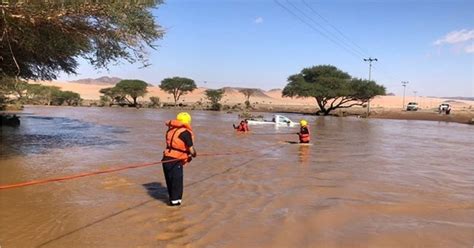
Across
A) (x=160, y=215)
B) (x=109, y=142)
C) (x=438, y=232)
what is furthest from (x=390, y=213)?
(x=109, y=142)

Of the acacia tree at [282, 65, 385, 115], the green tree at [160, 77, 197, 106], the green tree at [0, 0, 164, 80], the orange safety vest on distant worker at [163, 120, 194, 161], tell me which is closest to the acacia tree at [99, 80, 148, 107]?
the green tree at [160, 77, 197, 106]

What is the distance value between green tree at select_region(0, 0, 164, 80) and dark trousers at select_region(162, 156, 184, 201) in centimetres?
484

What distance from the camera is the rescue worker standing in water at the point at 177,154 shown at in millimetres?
9180

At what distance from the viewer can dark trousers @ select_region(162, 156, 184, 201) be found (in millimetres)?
9172

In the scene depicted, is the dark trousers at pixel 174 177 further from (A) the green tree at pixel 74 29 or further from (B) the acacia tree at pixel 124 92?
(B) the acacia tree at pixel 124 92

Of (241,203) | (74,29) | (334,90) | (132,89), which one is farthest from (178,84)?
(241,203)

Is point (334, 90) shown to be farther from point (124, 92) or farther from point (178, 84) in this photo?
point (124, 92)

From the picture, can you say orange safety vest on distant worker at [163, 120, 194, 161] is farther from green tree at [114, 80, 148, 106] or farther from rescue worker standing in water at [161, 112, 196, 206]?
green tree at [114, 80, 148, 106]

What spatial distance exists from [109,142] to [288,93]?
60659mm

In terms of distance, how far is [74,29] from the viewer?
44.2ft

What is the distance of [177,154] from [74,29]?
6.19 meters

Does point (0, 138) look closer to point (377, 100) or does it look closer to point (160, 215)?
point (160, 215)

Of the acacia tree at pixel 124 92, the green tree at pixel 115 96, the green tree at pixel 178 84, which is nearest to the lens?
the green tree at pixel 115 96

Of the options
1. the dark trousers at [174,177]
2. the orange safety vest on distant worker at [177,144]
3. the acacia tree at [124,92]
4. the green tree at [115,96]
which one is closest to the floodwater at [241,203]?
the dark trousers at [174,177]
